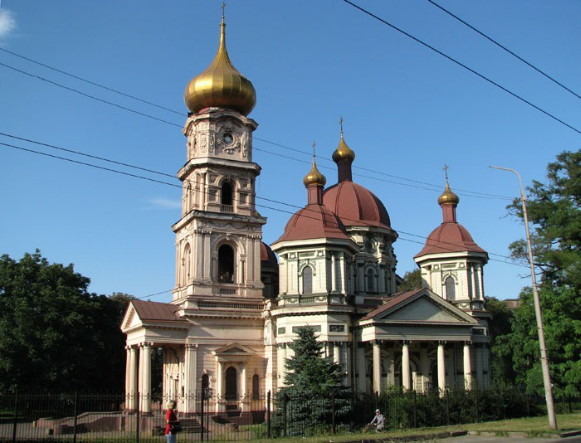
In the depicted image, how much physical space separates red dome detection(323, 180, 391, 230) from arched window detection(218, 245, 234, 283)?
8181mm

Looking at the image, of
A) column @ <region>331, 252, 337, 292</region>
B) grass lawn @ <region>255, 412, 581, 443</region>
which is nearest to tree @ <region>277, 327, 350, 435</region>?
grass lawn @ <region>255, 412, 581, 443</region>

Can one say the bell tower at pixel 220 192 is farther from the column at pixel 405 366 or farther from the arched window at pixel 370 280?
the column at pixel 405 366

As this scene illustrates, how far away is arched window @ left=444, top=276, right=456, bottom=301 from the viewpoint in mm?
45228

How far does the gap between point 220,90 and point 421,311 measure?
17800mm

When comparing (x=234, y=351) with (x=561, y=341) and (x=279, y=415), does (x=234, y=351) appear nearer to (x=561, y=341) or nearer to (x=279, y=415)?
(x=279, y=415)

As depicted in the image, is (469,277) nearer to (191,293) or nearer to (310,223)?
(310,223)

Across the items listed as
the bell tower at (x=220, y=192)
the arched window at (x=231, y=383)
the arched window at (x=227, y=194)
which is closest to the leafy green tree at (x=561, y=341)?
the bell tower at (x=220, y=192)

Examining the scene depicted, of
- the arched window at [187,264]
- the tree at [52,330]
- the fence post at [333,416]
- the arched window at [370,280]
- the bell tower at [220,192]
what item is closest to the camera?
the fence post at [333,416]

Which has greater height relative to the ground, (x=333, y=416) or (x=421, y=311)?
(x=421, y=311)

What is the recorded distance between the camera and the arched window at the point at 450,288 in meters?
45.2

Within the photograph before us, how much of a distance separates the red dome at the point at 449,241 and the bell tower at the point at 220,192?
12.7 metres

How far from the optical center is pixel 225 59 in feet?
140

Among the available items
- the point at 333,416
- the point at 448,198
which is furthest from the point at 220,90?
the point at 333,416

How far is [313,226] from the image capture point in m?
38.6
